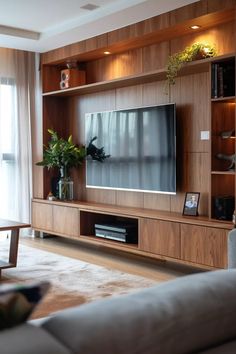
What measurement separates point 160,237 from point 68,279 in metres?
0.96

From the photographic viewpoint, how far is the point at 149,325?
3.34 ft

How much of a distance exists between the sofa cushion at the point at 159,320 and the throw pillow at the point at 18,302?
5 centimetres

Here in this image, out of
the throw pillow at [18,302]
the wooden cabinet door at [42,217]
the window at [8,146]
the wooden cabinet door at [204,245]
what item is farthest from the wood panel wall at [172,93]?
the throw pillow at [18,302]

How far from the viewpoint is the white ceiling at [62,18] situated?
15.3 ft

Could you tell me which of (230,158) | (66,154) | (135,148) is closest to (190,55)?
(230,158)

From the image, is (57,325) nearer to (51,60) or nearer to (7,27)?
(7,27)

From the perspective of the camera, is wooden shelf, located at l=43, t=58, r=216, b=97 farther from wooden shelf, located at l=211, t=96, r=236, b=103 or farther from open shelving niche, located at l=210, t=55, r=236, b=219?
wooden shelf, located at l=211, t=96, r=236, b=103

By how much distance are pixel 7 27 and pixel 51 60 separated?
2.58ft

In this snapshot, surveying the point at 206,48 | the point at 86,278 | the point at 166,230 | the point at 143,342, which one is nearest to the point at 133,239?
the point at 166,230

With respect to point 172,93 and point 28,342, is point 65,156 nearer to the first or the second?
point 172,93

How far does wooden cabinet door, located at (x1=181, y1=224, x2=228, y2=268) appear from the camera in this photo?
13.2 feet

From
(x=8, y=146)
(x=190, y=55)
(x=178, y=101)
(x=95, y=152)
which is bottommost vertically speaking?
(x=95, y=152)

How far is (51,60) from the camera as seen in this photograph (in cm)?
619

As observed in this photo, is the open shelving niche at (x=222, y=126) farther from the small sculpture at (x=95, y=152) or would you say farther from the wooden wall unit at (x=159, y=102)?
the small sculpture at (x=95, y=152)
